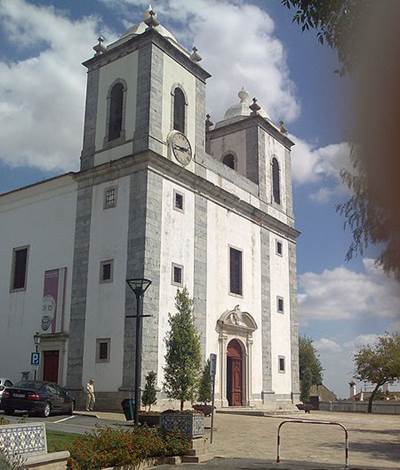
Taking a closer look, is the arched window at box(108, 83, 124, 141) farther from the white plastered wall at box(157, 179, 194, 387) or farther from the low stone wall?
the low stone wall

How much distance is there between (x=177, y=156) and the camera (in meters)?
28.0

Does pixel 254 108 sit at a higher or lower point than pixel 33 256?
higher

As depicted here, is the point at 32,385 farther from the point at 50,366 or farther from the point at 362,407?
the point at 362,407

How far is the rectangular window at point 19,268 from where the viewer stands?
29594 millimetres

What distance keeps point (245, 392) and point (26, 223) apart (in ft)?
47.2

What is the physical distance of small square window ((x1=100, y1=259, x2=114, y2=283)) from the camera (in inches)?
1013

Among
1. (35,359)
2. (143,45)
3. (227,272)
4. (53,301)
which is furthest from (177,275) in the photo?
(143,45)

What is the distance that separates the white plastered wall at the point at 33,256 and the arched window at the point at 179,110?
600 cm

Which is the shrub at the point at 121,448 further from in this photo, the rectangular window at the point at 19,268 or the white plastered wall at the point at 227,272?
the rectangular window at the point at 19,268

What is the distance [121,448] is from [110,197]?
17.8 m

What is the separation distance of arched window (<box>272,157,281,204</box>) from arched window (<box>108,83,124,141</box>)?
12262mm

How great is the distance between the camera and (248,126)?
119 feet

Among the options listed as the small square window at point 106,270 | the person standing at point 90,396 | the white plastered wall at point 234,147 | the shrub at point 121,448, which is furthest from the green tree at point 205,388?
the white plastered wall at point 234,147

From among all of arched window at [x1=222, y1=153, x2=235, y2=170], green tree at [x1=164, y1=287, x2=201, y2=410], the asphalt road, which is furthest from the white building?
the asphalt road
